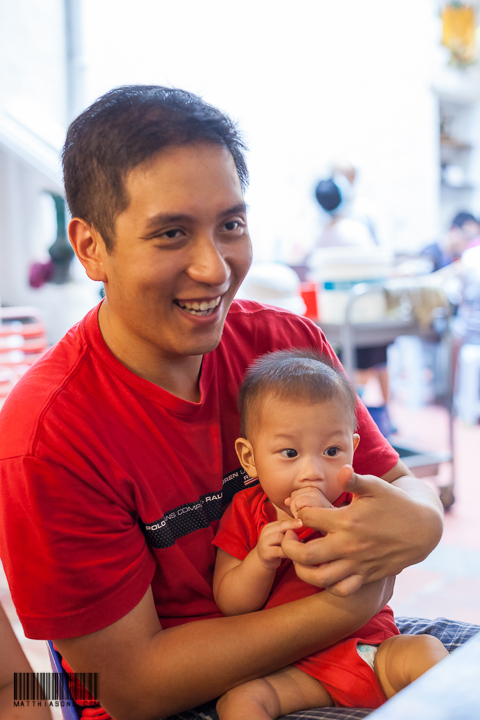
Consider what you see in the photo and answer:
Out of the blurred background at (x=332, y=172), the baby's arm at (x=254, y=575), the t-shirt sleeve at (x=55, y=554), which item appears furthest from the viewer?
the blurred background at (x=332, y=172)

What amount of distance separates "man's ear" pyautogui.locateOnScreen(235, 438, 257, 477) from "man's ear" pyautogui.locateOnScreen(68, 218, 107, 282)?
351 mm

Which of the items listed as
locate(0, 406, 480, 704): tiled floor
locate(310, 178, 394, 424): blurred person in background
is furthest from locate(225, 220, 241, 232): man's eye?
locate(310, 178, 394, 424): blurred person in background

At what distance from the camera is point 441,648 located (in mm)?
940

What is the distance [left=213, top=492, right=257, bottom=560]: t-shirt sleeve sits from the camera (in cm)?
99

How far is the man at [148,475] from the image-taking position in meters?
0.83

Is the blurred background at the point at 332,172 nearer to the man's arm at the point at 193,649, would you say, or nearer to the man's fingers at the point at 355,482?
the man's fingers at the point at 355,482

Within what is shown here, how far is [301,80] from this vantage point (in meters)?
5.64

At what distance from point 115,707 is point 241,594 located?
0.23m

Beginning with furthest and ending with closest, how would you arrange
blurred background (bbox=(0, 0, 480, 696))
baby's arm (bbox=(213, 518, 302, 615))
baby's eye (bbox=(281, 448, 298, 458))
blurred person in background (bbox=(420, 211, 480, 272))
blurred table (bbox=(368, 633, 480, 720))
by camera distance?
blurred person in background (bbox=(420, 211, 480, 272)) → blurred background (bbox=(0, 0, 480, 696)) → baby's eye (bbox=(281, 448, 298, 458)) → baby's arm (bbox=(213, 518, 302, 615)) → blurred table (bbox=(368, 633, 480, 720))

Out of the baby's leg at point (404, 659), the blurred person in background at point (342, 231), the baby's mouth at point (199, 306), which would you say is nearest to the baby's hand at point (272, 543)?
the baby's leg at point (404, 659)

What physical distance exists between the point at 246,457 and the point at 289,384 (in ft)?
0.48

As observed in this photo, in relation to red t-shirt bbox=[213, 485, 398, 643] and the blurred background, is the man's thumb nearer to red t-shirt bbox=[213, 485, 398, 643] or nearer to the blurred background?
red t-shirt bbox=[213, 485, 398, 643]

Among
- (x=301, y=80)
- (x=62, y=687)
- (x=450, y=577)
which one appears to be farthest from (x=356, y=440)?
(x=301, y=80)

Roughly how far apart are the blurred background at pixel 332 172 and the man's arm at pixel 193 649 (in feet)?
2.51
